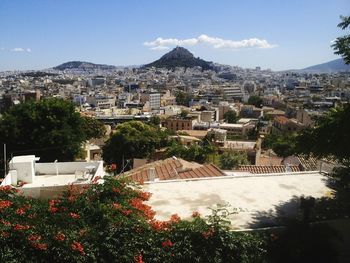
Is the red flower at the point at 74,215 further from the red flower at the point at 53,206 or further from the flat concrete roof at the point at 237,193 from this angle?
the flat concrete roof at the point at 237,193

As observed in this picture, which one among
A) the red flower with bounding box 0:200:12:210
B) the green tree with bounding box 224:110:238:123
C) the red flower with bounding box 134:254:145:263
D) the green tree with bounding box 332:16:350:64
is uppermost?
the green tree with bounding box 332:16:350:64

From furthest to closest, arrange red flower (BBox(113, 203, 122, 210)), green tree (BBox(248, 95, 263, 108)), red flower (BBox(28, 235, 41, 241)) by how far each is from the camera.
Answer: green tree (BBox(248, 95, 263, 108)), red flower (BBox(113, 203, 122, 210)), red flower (BBox(28, 235, 41, 241))

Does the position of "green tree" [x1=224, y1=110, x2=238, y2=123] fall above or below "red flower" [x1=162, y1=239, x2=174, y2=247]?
below

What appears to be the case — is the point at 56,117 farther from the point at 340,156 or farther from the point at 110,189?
the point at 340,156

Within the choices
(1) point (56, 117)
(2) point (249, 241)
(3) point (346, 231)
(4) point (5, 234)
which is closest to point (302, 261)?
(2) point (249, 241)

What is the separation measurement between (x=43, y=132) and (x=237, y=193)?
13.5 m

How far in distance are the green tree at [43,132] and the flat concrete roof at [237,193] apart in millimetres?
11141

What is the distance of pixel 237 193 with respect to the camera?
9695mm

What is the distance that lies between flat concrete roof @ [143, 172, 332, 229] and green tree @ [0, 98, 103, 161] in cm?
1114

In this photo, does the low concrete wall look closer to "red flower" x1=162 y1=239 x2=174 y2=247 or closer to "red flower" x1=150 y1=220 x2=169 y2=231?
"red flower" x1=150 y1=220 x2=169 y2=231

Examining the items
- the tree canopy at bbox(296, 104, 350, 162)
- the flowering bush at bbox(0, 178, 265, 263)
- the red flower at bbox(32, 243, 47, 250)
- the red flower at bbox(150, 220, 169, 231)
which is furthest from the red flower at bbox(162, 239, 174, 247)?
the tree canopy at bbox(296, 104, 350, 162)

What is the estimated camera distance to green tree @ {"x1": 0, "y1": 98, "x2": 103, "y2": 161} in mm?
19922

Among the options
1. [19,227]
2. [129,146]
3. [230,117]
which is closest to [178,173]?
[19,227]

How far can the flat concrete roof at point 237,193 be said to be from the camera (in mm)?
8516
